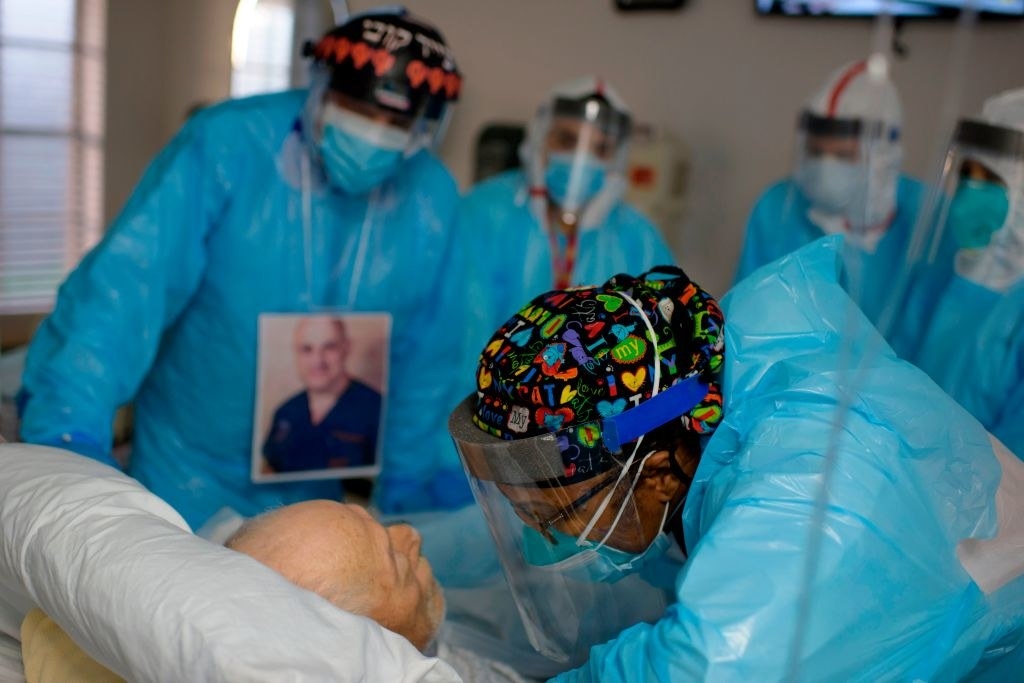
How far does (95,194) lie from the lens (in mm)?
4789

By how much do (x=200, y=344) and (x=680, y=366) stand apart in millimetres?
1321

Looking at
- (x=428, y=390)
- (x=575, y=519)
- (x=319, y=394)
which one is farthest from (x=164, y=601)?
(x=428, y=390)

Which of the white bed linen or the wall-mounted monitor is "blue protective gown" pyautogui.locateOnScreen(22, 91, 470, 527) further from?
the wall-mounted monitor

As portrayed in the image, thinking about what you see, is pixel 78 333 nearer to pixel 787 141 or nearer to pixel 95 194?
pixel 787 141

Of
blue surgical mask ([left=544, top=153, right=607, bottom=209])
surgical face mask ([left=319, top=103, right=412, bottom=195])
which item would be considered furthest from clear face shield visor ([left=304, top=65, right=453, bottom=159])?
blue surgical mask ([left=544, top=153, right=607, bottom=209])

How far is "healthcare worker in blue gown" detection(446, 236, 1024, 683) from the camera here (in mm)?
1094

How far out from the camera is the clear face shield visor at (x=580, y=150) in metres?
2.92

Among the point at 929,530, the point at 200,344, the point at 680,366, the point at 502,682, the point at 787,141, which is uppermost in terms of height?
the point at 787,141

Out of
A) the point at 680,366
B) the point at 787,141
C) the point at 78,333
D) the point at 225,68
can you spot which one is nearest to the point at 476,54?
the point at 787,141

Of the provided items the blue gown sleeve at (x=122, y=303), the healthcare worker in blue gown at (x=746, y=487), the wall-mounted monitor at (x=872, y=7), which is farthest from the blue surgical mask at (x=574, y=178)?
the healthcare worker in blue gown at (x=746, y=487)

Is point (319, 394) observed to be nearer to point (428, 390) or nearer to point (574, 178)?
point (428, 390)

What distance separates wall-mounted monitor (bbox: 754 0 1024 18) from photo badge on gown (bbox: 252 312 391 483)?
4.12ft

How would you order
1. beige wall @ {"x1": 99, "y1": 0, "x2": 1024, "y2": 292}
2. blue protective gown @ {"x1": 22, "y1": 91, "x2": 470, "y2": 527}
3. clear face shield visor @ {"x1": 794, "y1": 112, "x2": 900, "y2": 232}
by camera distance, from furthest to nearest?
beige wall @ {"x1": 99, "y1": 0, "x2": 1024, "y2": 292} < clear face shield visor @ {"x1": 794, "y1": 112, "x2": 900, "y2": 232} < blue protective gown @ {"x1": 22, "y1": 91, "x2": 470, "y2": 527}

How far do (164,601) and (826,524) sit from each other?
714 mm
